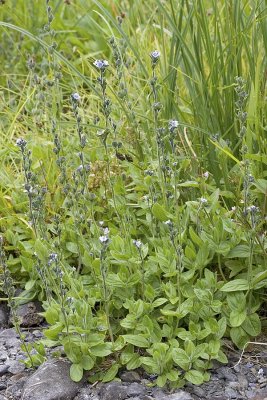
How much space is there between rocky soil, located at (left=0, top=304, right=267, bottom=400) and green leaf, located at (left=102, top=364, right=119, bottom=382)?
0.02 meters

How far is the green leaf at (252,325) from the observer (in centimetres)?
292

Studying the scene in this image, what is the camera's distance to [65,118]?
4668 millimetres

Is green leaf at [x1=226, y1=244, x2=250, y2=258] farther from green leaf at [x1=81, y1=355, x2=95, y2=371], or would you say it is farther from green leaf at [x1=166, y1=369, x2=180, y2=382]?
green leaf at [x1=81, y1=355, x2=95, y2=371]

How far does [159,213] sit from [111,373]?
67cm

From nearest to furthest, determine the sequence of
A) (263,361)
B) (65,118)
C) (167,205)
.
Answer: (263,361)
(167,205)
(65,118)

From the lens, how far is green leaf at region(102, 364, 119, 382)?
9.23 ft

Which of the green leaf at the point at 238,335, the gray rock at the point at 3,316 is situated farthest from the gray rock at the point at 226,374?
the gray rock at the point at 3,316

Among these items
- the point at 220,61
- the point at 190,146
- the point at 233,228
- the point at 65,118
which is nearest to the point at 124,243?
the point at 233,228

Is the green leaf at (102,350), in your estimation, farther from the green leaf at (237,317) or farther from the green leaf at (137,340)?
the green leaf at (237,317)

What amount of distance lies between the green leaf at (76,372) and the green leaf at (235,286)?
59 cm

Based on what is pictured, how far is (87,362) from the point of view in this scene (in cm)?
283

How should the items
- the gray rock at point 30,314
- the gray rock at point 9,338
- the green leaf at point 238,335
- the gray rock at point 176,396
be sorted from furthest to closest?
the gray rock at point 30,314 → the gray rock at point 9,338 → the green leaf at point 238,335 → the gray rock at point 176,396

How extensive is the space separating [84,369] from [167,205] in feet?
2.47

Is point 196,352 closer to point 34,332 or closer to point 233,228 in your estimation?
point 233,228
